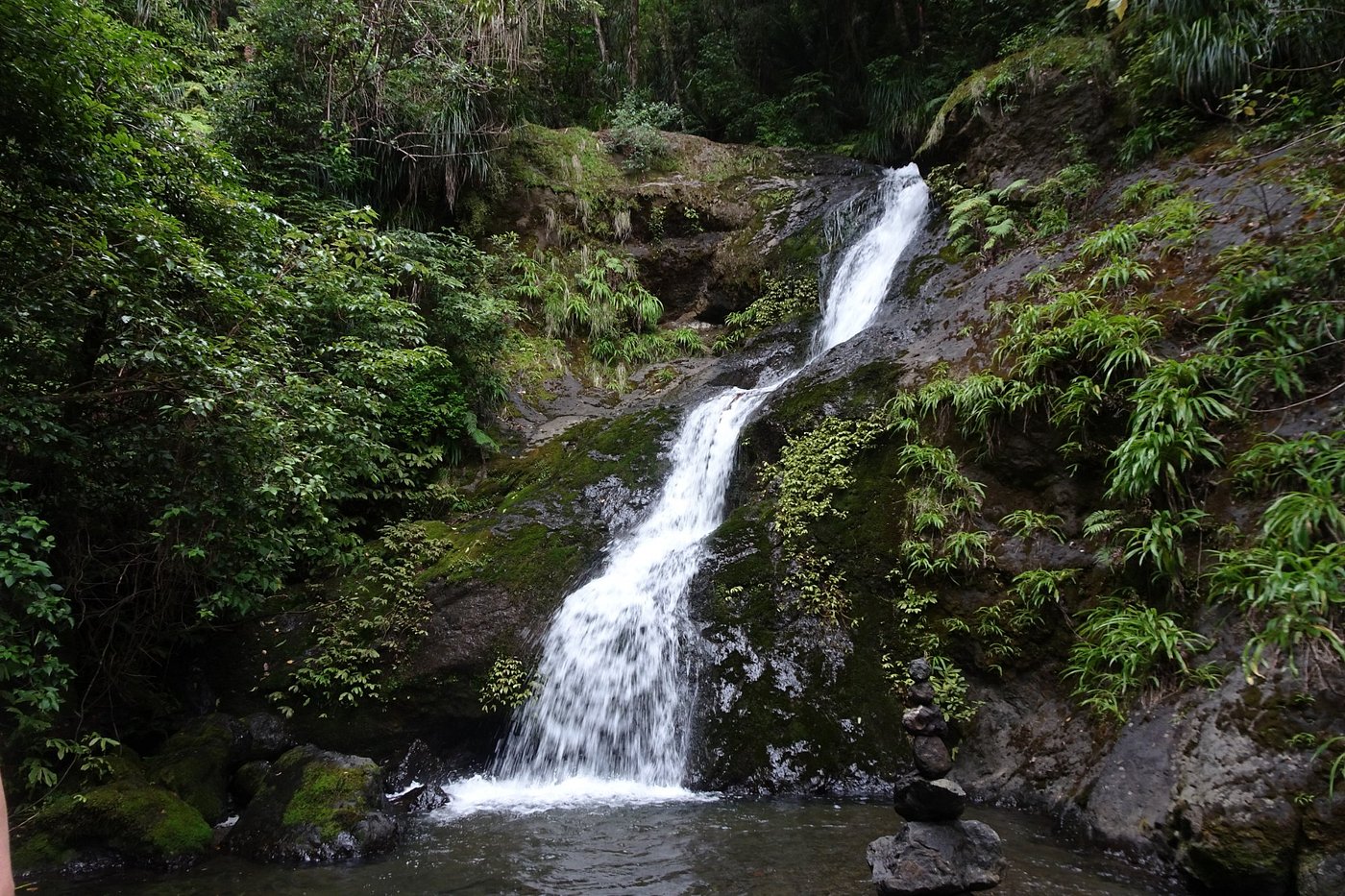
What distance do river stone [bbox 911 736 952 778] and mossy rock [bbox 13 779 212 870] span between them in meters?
5.29

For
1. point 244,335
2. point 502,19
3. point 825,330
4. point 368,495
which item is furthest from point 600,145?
point 244,335

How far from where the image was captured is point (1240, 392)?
5.30 metres

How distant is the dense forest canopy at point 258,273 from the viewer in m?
5.04

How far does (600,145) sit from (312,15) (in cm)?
664

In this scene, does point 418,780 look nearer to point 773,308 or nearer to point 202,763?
point 202,763

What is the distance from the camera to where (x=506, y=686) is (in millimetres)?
7129

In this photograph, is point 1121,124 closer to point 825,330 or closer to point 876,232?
point 876,232

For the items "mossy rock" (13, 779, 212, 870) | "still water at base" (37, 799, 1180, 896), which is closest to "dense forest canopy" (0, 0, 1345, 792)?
"mossy rock" (13, 779, 212, 870)

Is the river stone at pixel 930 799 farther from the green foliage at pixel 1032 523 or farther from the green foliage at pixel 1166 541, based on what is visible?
the green foliage at pixel 1032 523

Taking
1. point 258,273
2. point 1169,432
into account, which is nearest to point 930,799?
point 1169,432

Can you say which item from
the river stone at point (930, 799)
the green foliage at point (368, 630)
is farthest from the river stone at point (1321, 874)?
the green foliage at point (368, 630)

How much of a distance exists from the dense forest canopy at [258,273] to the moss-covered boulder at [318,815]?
1486 millimetres

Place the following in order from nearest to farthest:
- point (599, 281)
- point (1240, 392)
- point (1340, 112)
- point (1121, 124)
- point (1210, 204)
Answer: point (1240, 392), point (1340, 112), point (1210, 204), point (1121, 124), point (599, 281)

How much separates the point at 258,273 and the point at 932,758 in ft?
21.2
